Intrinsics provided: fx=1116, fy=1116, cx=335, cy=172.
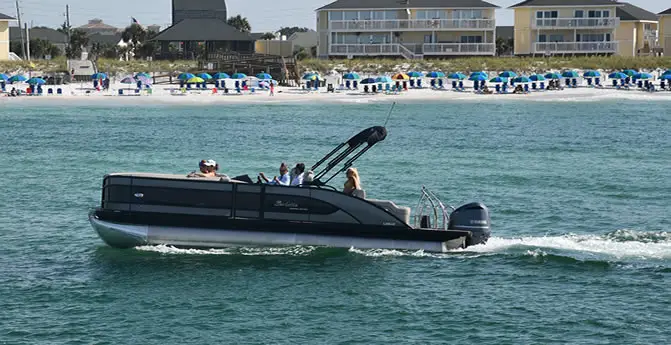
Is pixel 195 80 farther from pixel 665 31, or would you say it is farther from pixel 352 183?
pixel 665 31

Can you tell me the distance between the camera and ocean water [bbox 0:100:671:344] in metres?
19.3

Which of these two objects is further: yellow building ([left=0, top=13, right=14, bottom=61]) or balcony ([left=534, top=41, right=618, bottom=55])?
yellow building ([left=0, top=13, right=14, bottom=61])

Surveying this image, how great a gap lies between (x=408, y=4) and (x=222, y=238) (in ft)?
270

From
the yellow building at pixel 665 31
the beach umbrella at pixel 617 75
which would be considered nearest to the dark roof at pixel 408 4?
the beach umbrella at pixel 617 75

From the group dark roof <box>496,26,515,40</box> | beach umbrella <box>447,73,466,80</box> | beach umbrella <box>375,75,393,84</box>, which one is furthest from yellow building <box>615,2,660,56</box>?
beach umbrella <box>375,75,393,84</box>

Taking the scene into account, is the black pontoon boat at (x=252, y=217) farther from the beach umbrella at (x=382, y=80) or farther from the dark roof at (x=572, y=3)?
the dark roof at (x=572, y=3)

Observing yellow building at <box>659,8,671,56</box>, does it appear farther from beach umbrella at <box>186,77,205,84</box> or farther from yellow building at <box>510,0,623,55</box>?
beach umbrella at <box>186,77,205,84</box>

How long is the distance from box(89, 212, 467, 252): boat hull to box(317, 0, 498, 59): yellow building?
7901cm

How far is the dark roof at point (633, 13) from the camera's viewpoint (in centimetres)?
11056

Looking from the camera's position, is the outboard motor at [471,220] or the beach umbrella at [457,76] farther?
the beach umbrella at [457,76]

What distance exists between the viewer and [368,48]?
335ft

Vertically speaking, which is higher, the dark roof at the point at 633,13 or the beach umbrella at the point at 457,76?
the dark roof at the point at 633,13

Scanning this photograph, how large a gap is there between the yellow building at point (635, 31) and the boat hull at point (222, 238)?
88.9 meters

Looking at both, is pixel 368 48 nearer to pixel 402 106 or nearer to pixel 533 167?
pixel 402 106
